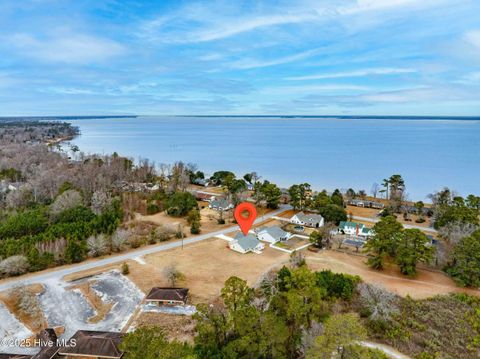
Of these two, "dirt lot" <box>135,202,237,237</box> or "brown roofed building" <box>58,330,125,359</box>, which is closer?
"brown roofed building" <box>58,330,125,359</box>

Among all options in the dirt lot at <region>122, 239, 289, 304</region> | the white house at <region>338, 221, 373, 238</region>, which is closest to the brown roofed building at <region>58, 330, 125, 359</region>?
the dirt lot at <region>122, 239, 289, 304</region>

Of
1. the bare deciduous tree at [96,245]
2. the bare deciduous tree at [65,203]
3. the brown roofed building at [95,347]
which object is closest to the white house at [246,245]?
the bare deciduous tree at [96,245]

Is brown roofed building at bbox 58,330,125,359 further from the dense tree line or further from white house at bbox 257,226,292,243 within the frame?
white house at bbox 257,226,292,243

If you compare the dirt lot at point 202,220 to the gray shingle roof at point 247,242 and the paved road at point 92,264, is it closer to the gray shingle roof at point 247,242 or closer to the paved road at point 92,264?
the paved road at point 92,264

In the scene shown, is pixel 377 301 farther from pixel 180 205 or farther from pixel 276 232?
pixel 180 205

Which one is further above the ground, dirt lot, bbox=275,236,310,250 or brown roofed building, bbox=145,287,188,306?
dirt lot, bbox=275,236,310,250
